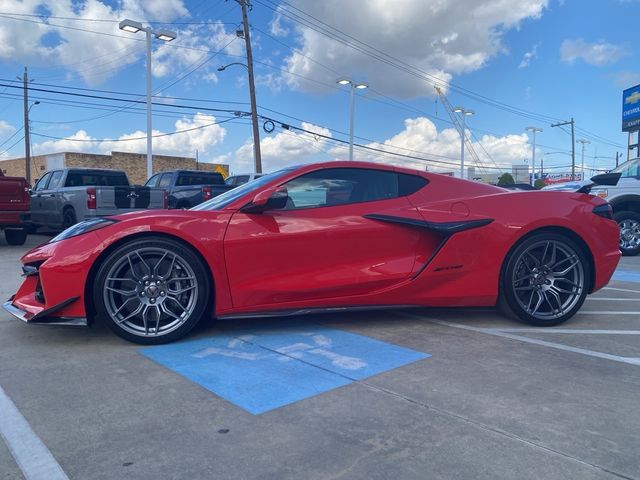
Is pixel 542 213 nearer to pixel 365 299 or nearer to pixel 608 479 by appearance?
pixel 365 299

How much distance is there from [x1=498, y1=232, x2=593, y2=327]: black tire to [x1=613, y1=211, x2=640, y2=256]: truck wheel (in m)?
6.25

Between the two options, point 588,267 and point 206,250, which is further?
point 588,267

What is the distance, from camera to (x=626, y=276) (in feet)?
24.7

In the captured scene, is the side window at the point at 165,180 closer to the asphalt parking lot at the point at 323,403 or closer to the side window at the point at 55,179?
the side window at the point at 55,179

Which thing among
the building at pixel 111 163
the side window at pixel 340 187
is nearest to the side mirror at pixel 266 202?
the side window at pixel 340 187

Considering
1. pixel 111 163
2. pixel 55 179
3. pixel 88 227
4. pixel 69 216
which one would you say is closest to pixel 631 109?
pixel 55 179

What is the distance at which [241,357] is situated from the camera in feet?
11.8

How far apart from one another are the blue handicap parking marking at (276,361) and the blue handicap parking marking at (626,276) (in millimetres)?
5010

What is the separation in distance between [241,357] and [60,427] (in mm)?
1288

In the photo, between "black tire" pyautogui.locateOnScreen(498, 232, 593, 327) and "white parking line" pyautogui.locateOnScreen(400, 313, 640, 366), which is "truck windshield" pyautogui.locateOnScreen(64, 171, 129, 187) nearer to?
"white parking line" pyautogui.locateOnScreen(400, 313, 640, 366)

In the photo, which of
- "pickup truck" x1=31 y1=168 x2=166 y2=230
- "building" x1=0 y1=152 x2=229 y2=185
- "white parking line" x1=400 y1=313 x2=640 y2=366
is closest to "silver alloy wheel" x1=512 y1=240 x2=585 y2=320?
"white parking line" x1=400 y1=313 x2=640 y2=366

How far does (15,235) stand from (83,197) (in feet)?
5.06

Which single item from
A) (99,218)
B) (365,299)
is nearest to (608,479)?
(365,299)

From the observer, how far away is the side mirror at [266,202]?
3.94 meters
